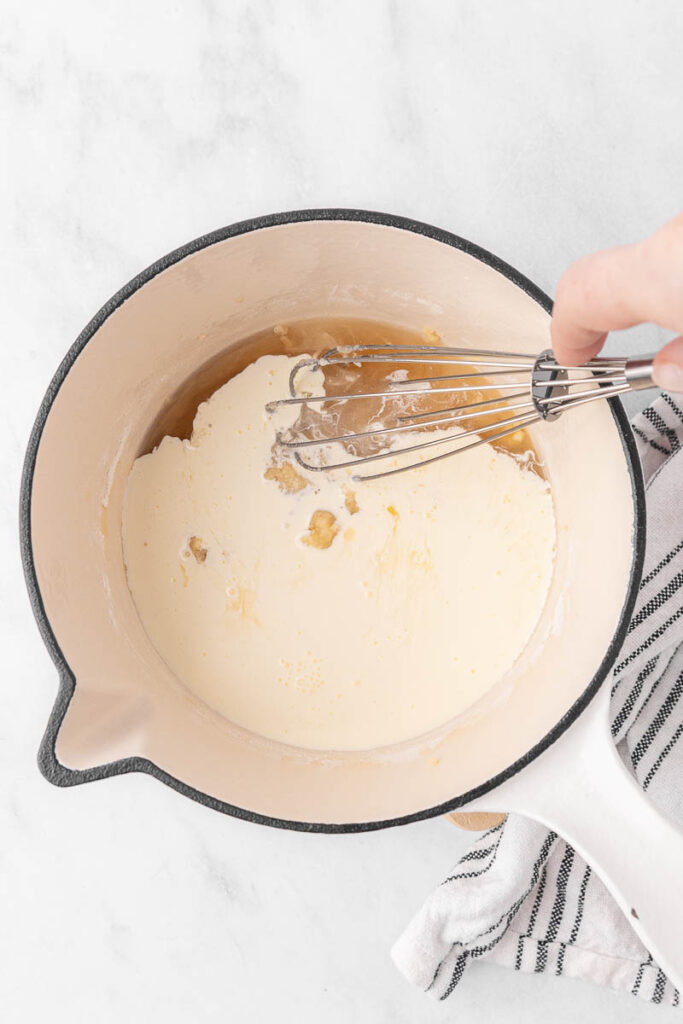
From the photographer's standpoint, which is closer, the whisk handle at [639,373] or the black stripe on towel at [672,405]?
the whisk handle at [639,373]

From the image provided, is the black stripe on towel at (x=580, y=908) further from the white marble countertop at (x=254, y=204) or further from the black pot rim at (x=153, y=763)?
the black pot rim at (x=153, y=763)

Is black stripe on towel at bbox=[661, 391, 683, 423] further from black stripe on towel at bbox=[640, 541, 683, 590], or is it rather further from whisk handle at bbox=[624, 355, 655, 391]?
whisk handle at bbox=[624, 355, 655, 391]

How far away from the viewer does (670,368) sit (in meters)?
0.48

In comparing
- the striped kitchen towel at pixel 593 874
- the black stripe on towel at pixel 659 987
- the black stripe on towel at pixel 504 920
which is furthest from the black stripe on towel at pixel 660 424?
the black stripe on towel at pixel 659 987

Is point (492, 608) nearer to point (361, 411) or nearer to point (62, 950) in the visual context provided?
point (361, 411)

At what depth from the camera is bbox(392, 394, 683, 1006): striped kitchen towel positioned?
73 centimetres

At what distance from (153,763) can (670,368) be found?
436mm

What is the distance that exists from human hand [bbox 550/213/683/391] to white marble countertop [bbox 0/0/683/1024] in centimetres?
27

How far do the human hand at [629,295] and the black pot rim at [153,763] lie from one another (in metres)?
0.12

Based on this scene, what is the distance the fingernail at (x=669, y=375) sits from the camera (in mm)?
484

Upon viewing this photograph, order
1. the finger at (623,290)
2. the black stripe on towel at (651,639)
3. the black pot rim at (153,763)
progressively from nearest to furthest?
1. the finger at (623,290)
2. the black pot rim at (153,763)
3. the black stripe on towel at (651,639)

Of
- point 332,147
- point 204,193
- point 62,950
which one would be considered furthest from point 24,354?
point 62,950

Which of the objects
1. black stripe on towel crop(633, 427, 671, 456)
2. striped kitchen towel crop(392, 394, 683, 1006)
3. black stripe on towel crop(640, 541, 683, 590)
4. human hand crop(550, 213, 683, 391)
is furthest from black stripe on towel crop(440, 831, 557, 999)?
human hand crop(550, 213, 683, 391)

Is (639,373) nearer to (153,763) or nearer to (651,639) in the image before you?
(651,639)
